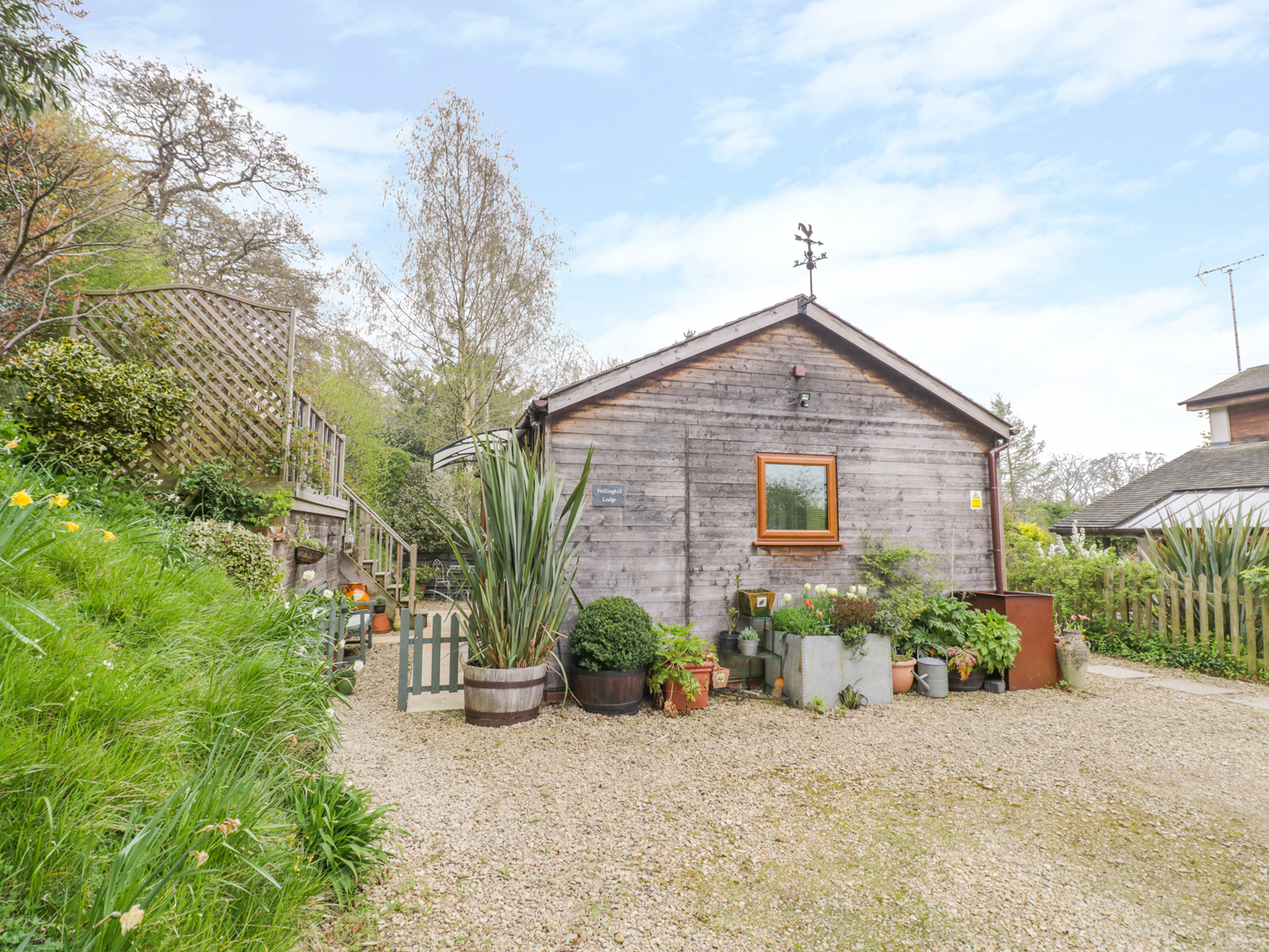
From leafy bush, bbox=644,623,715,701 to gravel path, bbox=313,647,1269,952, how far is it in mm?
300

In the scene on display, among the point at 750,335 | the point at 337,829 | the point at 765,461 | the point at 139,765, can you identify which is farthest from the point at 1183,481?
the point at 139,765

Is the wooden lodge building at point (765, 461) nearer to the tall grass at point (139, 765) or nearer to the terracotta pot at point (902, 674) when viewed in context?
the terracotta pot at point (902, 674)

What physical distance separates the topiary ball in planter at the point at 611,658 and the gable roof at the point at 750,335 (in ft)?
7.01

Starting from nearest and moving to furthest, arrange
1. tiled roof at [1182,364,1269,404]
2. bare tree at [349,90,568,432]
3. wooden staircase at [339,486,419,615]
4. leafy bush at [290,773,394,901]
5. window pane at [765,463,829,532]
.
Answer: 1. leafy bush at [290,773,394,901]
2. window pane at [765,463,829,532]
3. wooden staircase at [339,486,419,615]
4. bare tree at [349,90,568,432]
5. tiled roof at [1182,364,1269,404]

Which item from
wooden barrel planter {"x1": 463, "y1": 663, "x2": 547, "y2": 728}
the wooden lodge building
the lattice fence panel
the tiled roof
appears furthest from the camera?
the tiled roof

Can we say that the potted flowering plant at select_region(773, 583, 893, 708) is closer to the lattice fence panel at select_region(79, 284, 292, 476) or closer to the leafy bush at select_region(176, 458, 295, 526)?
the leafy bush at select_region(176, 458, 295, 526)

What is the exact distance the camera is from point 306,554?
6.34 meters

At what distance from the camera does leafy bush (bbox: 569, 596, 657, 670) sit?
4.98 metres

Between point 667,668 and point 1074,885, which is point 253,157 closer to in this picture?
point 667,668

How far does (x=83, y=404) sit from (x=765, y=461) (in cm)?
628

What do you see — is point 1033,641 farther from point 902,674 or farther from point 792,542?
point 792,542

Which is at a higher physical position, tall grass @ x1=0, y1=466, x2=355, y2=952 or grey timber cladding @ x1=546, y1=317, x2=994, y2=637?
grey timber cladding @ x1=546, y1=317, x2=994, y2=637

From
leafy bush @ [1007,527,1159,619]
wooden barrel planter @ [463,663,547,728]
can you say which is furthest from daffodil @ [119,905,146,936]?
leafy bush @ [1007,527,1159,619]

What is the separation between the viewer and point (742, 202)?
1055cm
